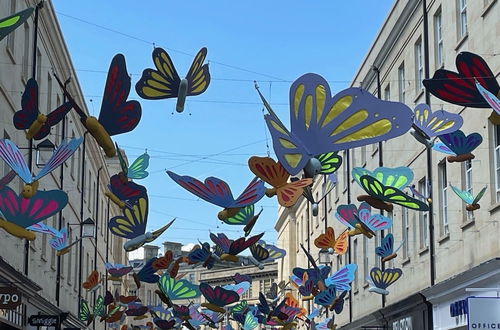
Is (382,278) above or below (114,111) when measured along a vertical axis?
below

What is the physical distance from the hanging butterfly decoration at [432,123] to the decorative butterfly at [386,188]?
968 millimetres

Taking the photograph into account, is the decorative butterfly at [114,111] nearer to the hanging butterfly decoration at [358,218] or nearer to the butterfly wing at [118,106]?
the butterfly wing at [118,106]

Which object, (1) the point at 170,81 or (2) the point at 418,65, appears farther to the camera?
(2) the point at 418,65

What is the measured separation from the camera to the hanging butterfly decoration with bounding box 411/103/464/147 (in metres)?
15.2

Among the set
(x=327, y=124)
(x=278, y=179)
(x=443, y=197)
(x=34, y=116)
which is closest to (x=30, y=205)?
(x=34, y=116)

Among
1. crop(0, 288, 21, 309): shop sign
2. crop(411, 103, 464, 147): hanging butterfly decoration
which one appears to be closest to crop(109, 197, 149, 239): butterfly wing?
crop(0, 288, 21, 309): shop sign

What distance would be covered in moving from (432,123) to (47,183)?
15550 mm

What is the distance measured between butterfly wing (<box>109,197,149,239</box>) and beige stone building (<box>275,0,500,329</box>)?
22.5ft

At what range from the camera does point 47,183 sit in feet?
92.5

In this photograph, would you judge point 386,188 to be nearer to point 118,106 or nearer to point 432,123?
point 432,123

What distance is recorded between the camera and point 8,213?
550 inches

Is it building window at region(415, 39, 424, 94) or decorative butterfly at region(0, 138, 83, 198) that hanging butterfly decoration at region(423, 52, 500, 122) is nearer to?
decorative butterfly at region(0, 138, 83, 198)

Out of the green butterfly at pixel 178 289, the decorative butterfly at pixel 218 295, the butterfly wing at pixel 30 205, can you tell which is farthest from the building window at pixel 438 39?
the butterfly wing at pixel 30 205

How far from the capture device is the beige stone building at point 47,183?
21.8 metres
